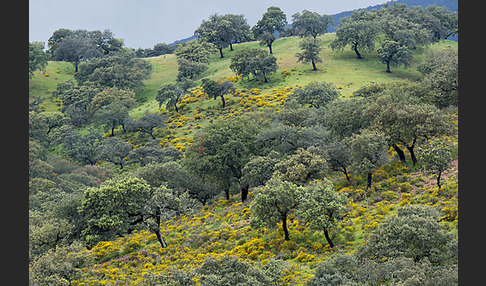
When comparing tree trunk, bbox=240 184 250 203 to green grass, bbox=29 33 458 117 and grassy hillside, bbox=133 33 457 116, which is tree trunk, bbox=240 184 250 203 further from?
grassy hillside, bbox=133 33 457 116

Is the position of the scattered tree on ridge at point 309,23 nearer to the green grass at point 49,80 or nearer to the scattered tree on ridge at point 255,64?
the scattered tree on ridge at point 255,64

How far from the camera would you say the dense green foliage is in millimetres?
28453

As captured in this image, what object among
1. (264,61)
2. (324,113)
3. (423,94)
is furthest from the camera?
(264,61)

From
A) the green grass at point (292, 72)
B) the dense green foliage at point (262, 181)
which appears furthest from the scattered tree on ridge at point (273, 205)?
the green grass at point (292, 72)

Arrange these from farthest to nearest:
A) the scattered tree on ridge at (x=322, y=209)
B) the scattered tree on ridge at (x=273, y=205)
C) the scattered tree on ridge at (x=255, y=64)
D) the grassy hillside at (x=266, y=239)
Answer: the scattered tree on ridge at (x=255, y=64) → the scattered tree on ridge at (x=273, y=205) → the grassy hillside at (x=266, y=239) → the scattered tree on ridge at (x=322, y=209)

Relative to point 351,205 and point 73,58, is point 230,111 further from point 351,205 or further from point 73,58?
point 73,58

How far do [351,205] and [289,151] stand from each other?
15275 mm

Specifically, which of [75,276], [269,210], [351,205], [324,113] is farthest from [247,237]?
[324,113]

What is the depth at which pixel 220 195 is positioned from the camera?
Answer: 62094 mm

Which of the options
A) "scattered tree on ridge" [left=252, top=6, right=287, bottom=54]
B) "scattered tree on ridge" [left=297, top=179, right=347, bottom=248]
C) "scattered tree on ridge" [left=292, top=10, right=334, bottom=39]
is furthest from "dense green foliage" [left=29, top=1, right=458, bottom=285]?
"scattered tree on ridge" [left=252, top=6, right=287, bottom=54]

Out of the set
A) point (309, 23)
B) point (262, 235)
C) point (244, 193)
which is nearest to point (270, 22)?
point (309, 23)

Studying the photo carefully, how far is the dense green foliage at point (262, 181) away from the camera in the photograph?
93.4ft

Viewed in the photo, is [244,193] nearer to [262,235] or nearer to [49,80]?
[262,235]

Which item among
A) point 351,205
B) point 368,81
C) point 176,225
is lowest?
point 176,225
